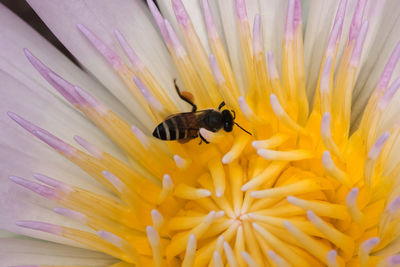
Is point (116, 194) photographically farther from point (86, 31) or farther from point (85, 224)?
point (86, 31)

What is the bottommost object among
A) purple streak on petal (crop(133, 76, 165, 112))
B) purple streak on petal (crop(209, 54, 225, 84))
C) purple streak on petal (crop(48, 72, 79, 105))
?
purple streak on petal (crop(209, 54, 225, 84))

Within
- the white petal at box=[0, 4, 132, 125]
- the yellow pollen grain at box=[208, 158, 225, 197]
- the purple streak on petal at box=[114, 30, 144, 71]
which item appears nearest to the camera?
the yellow pollen grain at box=[208, 158, 225, 197]

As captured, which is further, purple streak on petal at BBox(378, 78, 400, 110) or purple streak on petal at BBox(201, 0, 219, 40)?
purple streak on petal at BBox(201, 0, 219, 40)

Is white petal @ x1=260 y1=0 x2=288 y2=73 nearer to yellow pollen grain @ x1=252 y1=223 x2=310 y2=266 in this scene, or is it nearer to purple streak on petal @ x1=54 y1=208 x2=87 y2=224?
yellow pollen grain @ x1=252 y1=223 x2=310 y2=266

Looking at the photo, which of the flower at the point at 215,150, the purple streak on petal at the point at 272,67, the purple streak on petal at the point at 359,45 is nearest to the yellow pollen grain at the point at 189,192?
the flower at the point at 215,150

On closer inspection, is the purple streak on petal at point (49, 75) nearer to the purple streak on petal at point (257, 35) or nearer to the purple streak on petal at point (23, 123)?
the purple streak on petal at point (23, 123)

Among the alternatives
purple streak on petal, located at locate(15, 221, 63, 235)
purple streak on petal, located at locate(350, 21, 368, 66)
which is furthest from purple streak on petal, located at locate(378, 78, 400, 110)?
purple streak on petal, located at locate(15, 221, 63, 235)

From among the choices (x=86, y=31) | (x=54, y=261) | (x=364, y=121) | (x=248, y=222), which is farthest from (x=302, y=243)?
A: (x=86, y=31)
